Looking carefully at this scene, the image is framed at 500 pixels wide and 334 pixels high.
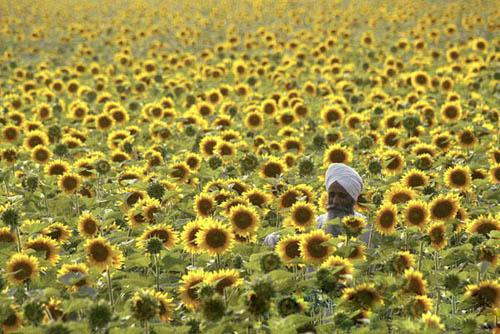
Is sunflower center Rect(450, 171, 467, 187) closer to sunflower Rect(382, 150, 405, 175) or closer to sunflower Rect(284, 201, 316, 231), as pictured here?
sunflower Rect(382, 150, 405, 175)

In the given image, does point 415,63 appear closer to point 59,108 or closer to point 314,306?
point 59,108

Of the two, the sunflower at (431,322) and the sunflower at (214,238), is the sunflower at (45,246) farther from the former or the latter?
the sunflower at (431,322)

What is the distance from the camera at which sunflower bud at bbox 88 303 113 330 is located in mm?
3906

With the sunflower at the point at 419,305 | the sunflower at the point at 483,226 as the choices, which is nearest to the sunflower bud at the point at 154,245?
the sunflower at the point at 419,305

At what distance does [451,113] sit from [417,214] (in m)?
4.90

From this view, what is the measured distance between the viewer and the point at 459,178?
6.77 meters

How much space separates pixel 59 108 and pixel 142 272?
6419 millimetres

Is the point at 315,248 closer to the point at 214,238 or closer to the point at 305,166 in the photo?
the point at 214,238

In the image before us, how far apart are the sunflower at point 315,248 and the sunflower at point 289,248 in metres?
0.18

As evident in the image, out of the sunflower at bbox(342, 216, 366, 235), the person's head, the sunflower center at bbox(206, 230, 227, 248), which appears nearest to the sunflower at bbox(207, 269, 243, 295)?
the sunflower center at bbox(206, 230, 227, 248)

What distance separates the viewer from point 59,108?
12.0 m

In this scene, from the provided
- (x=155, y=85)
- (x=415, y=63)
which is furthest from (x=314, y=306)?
(x=415, y=63)

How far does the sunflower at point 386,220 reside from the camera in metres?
5.57

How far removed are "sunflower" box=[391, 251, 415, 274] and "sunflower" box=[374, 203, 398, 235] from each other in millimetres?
669
